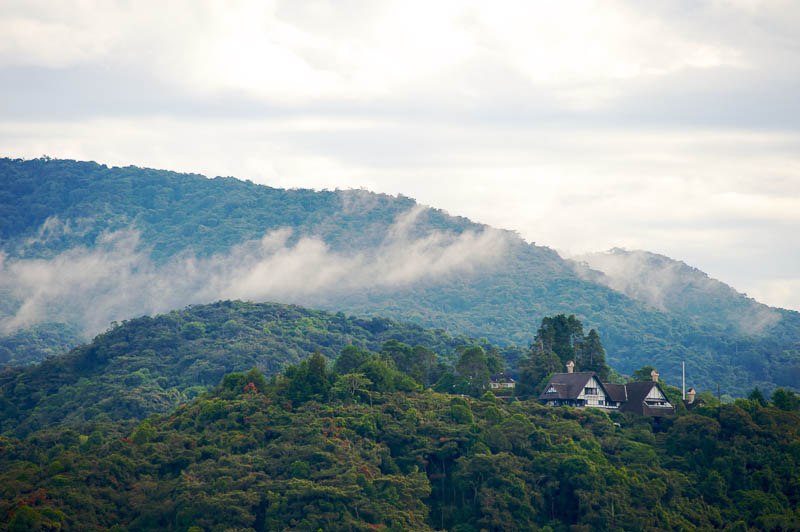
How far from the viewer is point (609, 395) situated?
7862 centimetres

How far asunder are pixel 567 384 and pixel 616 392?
4.15 m

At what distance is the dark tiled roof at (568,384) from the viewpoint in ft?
256

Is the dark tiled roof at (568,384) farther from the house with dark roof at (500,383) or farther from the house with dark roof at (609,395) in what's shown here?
the house with dark roof at (500,383)

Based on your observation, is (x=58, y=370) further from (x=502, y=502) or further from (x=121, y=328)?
(x=502, y=502)

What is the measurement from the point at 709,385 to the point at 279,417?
130572 millimetres

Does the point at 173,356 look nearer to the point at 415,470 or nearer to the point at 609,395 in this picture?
the point at 415,470

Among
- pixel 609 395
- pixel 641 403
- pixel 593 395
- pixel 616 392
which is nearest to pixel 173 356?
pixel 593 395

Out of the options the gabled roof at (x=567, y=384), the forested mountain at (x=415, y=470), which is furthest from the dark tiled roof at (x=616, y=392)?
the forested mountain at (x=415, y=470)

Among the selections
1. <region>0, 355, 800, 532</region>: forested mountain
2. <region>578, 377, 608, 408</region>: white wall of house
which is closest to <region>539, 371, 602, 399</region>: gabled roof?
<region>578, 377, 608, 408</region>: white wall of house

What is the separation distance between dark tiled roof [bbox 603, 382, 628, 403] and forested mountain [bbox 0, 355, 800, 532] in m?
2.25

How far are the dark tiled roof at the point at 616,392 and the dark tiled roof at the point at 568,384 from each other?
6.59 ft

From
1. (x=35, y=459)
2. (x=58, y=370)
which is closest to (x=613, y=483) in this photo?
(x=35, y=459)

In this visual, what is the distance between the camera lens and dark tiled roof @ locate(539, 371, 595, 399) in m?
78.0

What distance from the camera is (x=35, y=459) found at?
7544 centimetres
